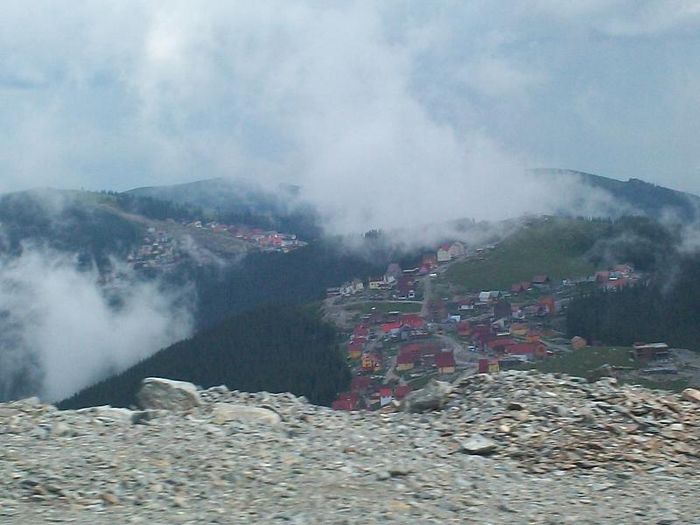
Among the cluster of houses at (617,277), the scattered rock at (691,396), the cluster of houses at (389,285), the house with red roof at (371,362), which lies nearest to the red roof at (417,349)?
the house with red roof at (371,362)

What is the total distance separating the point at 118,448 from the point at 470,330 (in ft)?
110

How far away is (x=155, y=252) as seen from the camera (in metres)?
134

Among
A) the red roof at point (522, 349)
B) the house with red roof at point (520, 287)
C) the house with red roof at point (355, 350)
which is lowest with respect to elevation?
the house with red roof at point (355, 350)

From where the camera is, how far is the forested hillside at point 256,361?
124ft

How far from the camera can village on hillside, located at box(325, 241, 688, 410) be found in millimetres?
30953

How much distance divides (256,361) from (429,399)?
1409 inches

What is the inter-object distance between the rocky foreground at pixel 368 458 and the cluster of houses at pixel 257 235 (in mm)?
119296

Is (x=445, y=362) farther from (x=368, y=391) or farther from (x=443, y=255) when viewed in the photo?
(x=443, y=255)

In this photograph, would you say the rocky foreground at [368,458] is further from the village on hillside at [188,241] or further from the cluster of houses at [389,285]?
the village on hillside at [188,241]

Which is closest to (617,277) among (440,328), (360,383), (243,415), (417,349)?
(440,328)

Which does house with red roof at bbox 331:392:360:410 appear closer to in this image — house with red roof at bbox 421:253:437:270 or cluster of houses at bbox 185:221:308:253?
house with red roof at bbox 421:253:437:270

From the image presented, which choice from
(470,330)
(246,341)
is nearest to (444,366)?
(470,330)

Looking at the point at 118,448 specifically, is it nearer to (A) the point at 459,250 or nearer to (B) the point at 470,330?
(B) the point at 470,330

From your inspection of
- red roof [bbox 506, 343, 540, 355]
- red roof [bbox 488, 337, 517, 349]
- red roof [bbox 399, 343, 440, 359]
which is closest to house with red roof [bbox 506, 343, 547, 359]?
red roof [bbox 506, 343, 540, 355]
